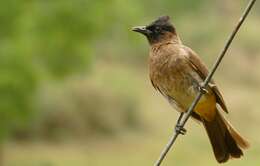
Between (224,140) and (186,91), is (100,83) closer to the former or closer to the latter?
(186,91)

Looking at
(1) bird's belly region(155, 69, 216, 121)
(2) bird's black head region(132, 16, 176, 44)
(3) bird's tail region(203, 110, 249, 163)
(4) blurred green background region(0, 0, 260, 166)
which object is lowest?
(4) blurred green background region(0, 0, 260, 166)

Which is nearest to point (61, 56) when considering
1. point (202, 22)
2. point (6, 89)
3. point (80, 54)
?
point (80, 54)

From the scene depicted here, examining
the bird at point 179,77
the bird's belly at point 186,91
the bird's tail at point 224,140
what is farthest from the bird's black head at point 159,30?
the bird's tail at point 224,140

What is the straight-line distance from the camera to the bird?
4582 millimetres

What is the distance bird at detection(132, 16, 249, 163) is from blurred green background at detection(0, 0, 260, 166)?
31.1ft

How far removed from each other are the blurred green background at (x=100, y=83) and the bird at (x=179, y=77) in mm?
9492

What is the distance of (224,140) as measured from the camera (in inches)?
175

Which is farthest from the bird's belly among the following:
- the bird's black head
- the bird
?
the bird's black head

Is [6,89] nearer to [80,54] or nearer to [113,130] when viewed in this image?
[80,54]

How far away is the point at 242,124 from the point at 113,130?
2.93 meters

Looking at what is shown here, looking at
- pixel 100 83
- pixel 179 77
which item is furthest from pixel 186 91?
pixel 100 83

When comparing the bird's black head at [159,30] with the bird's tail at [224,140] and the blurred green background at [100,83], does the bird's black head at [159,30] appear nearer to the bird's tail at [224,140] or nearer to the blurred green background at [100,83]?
the bird's tail at [224,140]

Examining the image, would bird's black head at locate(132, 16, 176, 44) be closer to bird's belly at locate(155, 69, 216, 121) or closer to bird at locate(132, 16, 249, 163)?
bird at locate(132, 16, 249, 163)

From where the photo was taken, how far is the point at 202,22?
27.4 m
